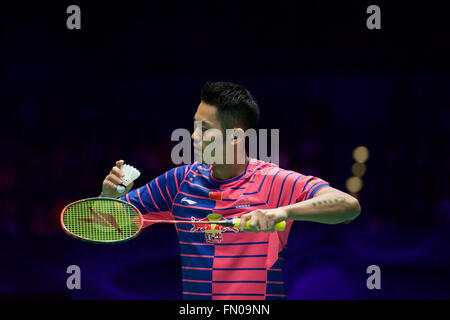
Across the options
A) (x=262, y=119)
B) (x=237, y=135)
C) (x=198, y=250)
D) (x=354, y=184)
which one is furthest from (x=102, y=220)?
(x=354, y=184)

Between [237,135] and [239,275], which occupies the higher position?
[237,135]

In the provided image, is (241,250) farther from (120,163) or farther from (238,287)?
(120,163)

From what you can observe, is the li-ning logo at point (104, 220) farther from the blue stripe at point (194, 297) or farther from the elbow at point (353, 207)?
the elbow at point (353, 207)

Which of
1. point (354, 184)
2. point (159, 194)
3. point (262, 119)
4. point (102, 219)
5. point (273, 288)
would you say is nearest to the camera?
point (273, 288)

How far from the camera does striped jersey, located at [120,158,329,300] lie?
2334 mm

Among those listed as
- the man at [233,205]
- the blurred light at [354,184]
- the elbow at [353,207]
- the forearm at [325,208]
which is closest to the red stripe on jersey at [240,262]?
the man at [233,205]

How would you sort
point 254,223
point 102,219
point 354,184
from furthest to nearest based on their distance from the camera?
point 354,184, point 102,219, point 254,223

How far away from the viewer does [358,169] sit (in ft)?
15.0

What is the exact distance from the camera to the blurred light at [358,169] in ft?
14.9

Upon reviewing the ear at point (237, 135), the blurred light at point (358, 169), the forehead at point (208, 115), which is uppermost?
the forehead at point (208, 115)

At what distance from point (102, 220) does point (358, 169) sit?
255 cm

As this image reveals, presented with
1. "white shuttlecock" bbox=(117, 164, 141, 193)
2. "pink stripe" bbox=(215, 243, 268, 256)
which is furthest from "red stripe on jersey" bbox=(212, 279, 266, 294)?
"white shuttlecock" bbox=(117, 164, 141, 193)

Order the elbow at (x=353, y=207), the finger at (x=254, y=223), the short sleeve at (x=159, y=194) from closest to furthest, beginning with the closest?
the finger at (x=254, y=223), the elbow at (x=353, y=207), the short sleeve at (x=159, y=194)

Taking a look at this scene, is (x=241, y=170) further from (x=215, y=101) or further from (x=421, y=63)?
(x=421, y=63)
